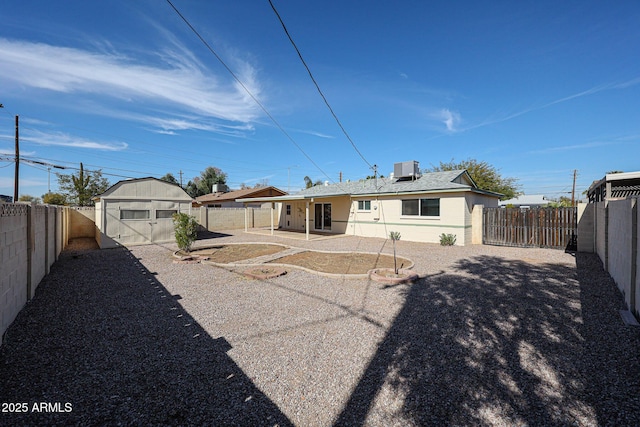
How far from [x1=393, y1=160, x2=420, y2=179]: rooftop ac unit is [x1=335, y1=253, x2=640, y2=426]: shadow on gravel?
38.9ft

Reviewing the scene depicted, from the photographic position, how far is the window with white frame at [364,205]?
56.1ft

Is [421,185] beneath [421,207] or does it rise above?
above

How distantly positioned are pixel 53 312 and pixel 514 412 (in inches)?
283

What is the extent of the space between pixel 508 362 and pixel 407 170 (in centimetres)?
1503

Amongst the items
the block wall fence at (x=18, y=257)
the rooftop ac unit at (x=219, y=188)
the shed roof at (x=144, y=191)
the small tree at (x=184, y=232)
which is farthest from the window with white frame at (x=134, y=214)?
the rooftop ac unit at (x=219, y=188)

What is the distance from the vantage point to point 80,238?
1703 centimetres

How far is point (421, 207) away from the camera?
14.7 meters

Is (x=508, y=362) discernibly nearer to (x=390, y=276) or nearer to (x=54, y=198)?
(x=390, y=276)

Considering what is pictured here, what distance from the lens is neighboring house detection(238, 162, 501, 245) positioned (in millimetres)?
13474

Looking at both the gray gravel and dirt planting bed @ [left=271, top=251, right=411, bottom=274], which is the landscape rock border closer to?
the gray gravel

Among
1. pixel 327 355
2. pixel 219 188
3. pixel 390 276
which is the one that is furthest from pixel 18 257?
pixel 219 188

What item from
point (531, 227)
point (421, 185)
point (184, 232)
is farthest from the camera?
point (421, 185)

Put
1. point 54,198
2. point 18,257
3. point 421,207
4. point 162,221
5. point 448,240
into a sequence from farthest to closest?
point 54,198
point 421,207
point 162,221
point 448,240
point 18,257

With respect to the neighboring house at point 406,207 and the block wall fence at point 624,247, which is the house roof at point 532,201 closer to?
the neighboring house at point 406,207
